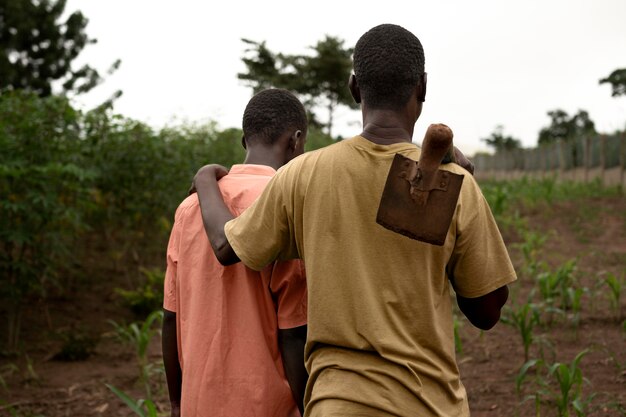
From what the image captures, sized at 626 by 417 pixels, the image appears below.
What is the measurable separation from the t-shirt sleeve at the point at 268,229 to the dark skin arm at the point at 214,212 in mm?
48

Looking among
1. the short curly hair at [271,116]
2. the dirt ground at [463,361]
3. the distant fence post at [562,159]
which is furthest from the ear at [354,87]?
the distant fence post at [562,159]

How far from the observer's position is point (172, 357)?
8.05ft

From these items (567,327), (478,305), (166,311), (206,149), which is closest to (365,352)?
(478,305)

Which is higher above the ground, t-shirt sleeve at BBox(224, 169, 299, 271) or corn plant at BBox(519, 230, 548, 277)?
t-shirt sleeve at BBox(224, 169, 299, 271)

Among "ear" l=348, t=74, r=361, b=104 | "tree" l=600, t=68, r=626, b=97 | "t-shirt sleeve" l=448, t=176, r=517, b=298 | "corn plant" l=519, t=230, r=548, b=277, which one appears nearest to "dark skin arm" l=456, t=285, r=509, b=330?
"t-shirt sleeve" l=448, t=176, r=517, b=298

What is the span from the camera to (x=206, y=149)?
9.81m

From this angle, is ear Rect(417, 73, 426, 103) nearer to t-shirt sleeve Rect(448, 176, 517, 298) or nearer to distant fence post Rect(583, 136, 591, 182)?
t-shirt sleeve Rect(448, 176, 517, 298)

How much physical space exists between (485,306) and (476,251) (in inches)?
6.3

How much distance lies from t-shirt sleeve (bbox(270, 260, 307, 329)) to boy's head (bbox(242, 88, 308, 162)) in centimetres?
41

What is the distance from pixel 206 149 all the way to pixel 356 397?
8175 mm

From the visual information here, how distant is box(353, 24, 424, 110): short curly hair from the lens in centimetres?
193

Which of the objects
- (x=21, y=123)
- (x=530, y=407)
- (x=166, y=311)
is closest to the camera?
(x=166, y=311)

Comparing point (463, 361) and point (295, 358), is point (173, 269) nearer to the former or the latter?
point (295, 358)

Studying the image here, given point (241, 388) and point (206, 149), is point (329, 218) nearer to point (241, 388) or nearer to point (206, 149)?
point (241, 388)
